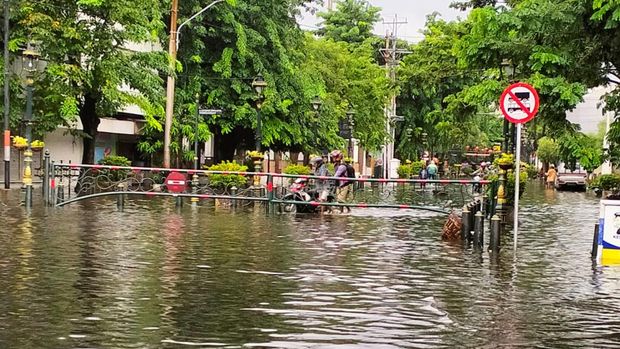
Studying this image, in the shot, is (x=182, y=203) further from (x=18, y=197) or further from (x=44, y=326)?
(x=44, y=326)

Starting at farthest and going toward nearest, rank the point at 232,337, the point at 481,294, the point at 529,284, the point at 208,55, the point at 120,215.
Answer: the point at 208,55
the point at 120,215
the point at 529,284
the point at 481,294
the point at 232,337

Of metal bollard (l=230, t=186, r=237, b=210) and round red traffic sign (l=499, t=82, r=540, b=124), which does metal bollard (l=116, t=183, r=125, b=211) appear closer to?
metal bollard (l=230, t=186, r=237, b=210)

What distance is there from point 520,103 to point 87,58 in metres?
22.4

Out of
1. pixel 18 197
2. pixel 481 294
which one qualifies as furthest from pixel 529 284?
pixel 18 197

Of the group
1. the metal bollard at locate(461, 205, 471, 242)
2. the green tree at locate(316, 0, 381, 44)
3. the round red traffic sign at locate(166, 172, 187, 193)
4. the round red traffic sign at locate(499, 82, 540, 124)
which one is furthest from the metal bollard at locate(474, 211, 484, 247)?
the green tree at locate(316, 0, 381, 44)

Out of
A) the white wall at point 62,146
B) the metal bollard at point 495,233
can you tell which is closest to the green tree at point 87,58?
the white wall at point 62,146

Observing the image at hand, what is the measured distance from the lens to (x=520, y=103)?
14734mm

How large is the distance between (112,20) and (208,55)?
10.0 meters

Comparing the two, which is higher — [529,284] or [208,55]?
[208,55]

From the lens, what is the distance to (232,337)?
7.59 m

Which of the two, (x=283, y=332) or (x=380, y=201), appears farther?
(x=380, y=201)

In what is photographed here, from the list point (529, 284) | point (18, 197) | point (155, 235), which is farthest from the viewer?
point (18, 197)

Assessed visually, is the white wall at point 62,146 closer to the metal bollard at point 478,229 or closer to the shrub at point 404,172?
the shrub at point 404,172

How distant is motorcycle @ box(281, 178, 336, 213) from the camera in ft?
74.3
